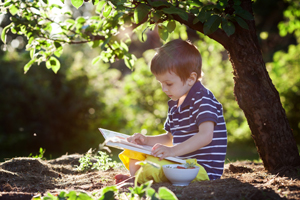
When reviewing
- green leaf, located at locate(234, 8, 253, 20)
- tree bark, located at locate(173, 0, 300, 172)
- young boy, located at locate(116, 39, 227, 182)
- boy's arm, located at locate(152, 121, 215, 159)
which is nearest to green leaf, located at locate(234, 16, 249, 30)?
green leaf, located at locate(234, 8, 253, 20)

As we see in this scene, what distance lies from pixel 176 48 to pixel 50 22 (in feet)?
4.13

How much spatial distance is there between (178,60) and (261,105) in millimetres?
770

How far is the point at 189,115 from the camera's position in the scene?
2.38m

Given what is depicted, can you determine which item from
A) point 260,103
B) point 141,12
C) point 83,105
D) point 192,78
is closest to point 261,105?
point 260,103

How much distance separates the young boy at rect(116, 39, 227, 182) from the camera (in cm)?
211

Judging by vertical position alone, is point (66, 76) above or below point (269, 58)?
below

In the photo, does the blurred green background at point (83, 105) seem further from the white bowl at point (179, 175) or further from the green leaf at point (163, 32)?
the white bowl at point (179, 175)

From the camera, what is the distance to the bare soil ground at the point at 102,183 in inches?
62.4

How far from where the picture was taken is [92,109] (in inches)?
245

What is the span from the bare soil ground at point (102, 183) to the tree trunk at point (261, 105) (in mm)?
160

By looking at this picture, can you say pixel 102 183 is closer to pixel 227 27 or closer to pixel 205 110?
pixel 205 110

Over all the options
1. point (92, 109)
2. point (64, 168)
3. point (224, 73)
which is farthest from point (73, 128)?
point (224, 73)

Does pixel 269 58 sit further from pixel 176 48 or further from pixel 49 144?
pixel 176 48

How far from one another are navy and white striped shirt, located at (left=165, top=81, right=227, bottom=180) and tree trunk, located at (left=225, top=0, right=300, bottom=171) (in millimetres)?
266
